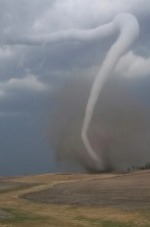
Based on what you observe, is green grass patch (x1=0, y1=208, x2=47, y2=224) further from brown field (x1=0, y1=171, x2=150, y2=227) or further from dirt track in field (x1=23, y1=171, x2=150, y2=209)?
dirt track in field (x1=23, y1=171, x2=150, y2=209)

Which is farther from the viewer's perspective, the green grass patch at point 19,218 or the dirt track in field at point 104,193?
the dirt track in field at point 104,193

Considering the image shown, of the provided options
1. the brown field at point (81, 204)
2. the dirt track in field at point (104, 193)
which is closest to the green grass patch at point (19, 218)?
the brown field at point (81, 204)

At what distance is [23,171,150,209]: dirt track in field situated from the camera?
50156 millimetres

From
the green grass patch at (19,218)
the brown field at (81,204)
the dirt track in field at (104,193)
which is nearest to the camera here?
the green grass patch at (19,218)

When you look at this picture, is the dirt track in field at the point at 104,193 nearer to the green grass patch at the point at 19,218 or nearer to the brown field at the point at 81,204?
the brown field at the point at 81,204

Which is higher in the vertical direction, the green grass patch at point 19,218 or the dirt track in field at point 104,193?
the dirt track in field at point 104,193

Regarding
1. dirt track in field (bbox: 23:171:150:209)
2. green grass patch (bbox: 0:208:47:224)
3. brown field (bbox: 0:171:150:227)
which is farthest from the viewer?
dirt track in field (bbox: 23:171:150:209)

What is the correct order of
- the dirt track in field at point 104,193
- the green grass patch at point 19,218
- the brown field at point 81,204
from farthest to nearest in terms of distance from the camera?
the dirt track in field at point 104,193
the brown field at point 81,204
the green grass patch at point 19,218

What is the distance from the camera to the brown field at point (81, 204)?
39844 mm

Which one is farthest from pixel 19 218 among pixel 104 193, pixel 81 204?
pixel 104 193

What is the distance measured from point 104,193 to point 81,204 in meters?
7.87

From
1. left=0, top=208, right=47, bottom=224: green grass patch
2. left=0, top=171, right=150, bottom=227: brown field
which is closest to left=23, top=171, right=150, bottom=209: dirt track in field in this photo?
left=0, top=171, right=150, bottom=227: brown field

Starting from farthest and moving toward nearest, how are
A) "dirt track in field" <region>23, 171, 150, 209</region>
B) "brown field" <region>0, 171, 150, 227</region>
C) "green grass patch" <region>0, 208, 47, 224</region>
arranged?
"dirt track in field" <region>23, 171, 150, 209</region>
"brown field" <region>0, 171, 150, 227</region>
"green grass patch" <region>0, 208, 47, 224</region>

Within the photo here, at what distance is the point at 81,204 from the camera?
49.8 meters
